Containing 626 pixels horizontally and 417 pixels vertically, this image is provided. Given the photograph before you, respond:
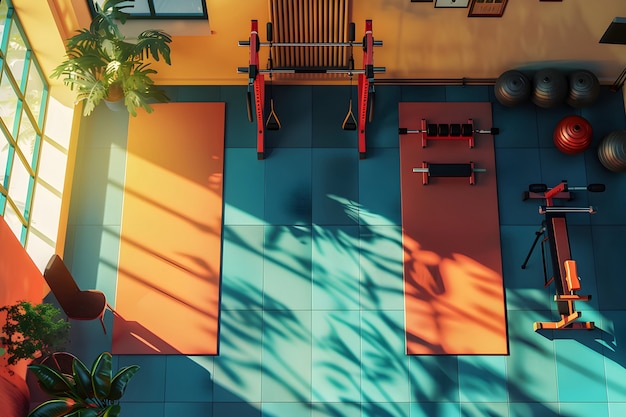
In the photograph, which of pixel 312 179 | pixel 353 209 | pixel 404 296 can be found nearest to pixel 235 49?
pixel 312 179

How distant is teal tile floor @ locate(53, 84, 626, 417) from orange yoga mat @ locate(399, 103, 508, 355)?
0.40 feet

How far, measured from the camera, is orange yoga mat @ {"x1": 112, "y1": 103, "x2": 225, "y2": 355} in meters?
7.53

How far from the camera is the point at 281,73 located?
7.99 m

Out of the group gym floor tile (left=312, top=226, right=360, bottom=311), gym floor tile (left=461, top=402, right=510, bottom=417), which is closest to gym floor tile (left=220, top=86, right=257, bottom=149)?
gym floor tile (left=312, top=226, right=360, bottom=311)

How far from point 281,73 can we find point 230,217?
5.61ft

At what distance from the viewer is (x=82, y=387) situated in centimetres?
596

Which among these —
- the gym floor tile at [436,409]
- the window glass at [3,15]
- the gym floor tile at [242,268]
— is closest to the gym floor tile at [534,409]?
the gym floor tile at [436,409]

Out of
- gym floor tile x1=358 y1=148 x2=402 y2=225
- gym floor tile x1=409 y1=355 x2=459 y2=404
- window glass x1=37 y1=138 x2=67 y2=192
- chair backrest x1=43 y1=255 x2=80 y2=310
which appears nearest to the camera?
chair backrest x1=43 y1=255 x2=80 y2=310

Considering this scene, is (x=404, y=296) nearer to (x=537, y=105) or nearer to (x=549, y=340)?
(x=549, y=340)

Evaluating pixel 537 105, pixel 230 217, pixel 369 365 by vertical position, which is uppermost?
pixel 537 105

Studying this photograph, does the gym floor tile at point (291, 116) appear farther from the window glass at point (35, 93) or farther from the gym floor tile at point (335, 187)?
the window glass at point (35, 93)

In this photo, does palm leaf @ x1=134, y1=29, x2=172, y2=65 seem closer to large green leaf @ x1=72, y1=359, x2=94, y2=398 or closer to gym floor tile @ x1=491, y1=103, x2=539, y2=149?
large green leaf @ x1=72, y1=359, x2=94, y2=398

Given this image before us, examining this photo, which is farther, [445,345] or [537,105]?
[537,105]

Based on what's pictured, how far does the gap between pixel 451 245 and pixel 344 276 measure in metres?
1.22
